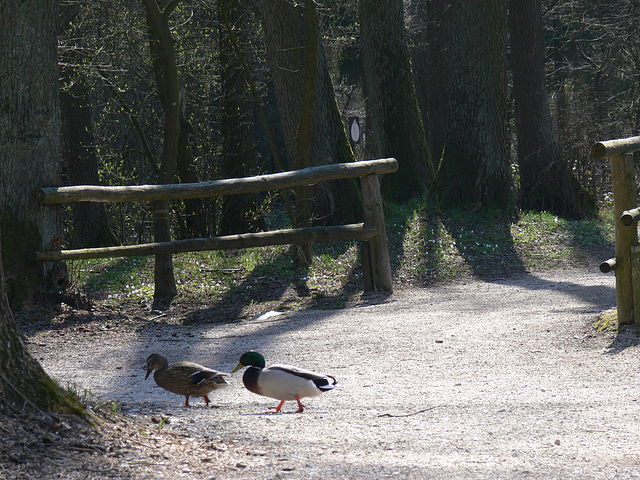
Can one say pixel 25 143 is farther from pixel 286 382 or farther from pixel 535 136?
pixel 535 136

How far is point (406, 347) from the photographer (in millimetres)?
5883

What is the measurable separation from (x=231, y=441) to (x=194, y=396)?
126cm

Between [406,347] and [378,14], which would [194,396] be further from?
[378,14]

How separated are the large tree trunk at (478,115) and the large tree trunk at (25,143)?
6.98 metres

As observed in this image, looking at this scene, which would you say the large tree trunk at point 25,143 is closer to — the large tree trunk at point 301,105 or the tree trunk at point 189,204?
the large tree trunk at point 301,105

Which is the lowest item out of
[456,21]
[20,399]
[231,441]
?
[231,441]

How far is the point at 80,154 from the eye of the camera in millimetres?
12984

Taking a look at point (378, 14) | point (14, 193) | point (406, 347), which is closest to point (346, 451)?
point (406, 347)

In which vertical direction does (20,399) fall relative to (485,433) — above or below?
above

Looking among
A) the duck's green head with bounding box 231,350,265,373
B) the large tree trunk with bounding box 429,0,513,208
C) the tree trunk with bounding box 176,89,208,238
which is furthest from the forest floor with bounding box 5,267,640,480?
the large tree trunk with bounding box 429,0,513,208

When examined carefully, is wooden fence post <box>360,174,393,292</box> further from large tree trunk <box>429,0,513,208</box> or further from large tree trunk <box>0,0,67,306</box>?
large tree trunk <box>429,0,513,208</box>

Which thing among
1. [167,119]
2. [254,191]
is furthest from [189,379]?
[167,119]

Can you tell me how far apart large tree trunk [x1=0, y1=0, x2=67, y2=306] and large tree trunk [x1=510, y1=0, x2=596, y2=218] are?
9394mm

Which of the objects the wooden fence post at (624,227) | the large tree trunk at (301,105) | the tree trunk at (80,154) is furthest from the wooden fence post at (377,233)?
the tree trunk at (80,154)
